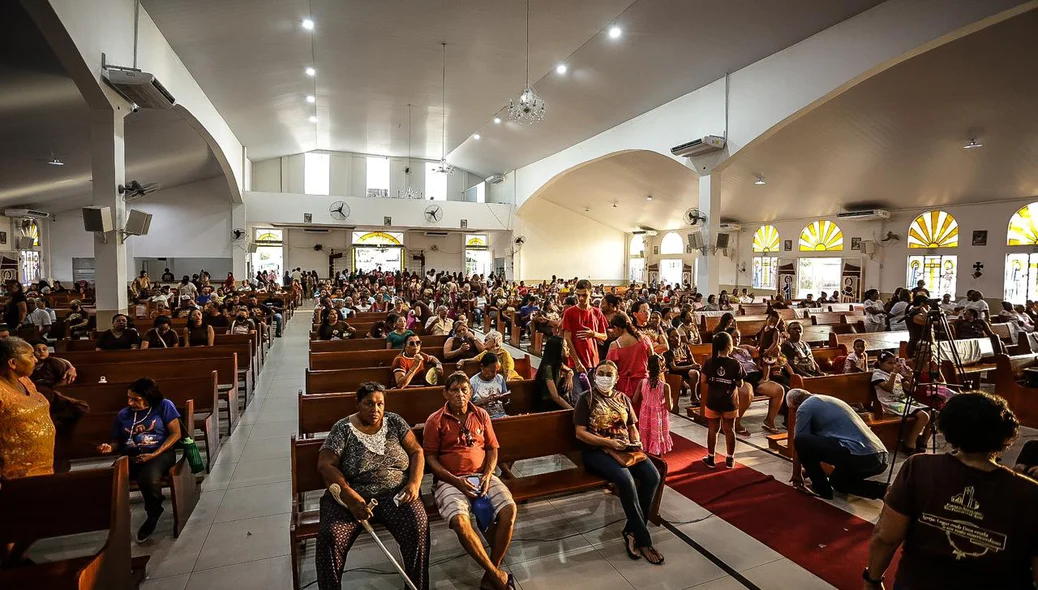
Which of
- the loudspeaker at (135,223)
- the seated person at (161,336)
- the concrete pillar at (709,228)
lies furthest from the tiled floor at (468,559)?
the concrete pillar at (709,228)

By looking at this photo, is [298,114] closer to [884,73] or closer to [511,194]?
[511,194]

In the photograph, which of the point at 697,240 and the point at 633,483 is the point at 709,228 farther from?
the point at 633,483

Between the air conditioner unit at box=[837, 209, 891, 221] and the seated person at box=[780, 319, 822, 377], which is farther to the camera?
the air conditioner unit at box=[837, 209, 891, 221]

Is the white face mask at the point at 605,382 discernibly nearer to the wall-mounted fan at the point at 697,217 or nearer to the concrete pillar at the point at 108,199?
the concrete pillar at the point at 108,199

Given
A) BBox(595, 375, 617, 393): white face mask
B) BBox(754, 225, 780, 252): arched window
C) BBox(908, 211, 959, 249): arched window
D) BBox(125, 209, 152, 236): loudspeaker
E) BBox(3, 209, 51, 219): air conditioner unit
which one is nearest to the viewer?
BBox(595, 375, 617, 393): white face mask

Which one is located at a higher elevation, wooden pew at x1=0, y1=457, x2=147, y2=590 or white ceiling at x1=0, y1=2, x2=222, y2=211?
white ceiling at x1=0, y1=2, x2=222, y2=211

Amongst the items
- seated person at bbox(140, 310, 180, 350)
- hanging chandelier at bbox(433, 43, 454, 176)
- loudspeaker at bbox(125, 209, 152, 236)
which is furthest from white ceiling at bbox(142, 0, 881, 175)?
seated person at bbox(140, 310, 180, 350)

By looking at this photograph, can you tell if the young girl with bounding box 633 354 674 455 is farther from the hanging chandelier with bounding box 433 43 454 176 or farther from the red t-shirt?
the hanging chandelier with bounding box 433 43 454 176

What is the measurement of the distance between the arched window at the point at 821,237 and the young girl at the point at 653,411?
1453 cm

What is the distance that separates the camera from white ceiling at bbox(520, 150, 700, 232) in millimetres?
15020

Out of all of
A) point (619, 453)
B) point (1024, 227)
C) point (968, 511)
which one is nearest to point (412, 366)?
point (619, 453)

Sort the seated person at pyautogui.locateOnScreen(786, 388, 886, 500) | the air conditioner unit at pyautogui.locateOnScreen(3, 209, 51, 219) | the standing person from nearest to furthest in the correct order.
Result: the standing person, the seated person at pyautogui.locateOnScreen(786, 388, 886, 500), the air conditioner unit at pyautogui.locateOnScreen(3, 209, 51, 219)

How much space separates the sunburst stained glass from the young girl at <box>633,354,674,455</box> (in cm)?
1297

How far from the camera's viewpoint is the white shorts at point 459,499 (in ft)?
8.67
